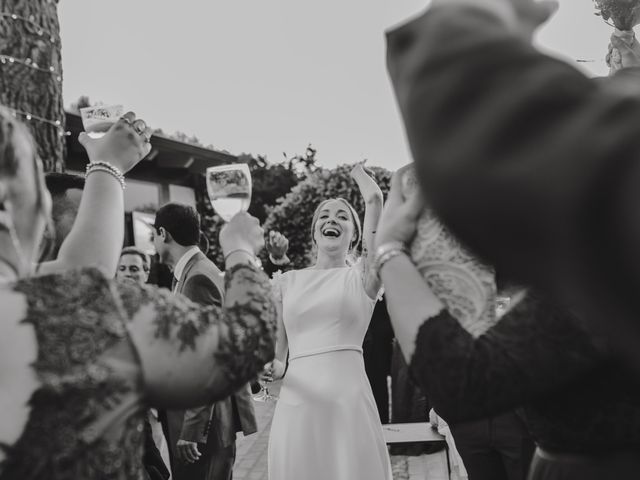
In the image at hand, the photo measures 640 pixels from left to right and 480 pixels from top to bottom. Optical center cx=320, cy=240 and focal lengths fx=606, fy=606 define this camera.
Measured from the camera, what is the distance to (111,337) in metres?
1.15

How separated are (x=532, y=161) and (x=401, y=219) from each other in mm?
921

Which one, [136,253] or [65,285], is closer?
[65,285]

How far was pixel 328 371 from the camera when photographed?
379cm

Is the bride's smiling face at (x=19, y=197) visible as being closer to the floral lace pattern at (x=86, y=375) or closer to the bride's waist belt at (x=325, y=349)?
the floral lace pattern at (x=86, y=375)

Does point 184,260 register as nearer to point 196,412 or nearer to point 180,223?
point 180,223

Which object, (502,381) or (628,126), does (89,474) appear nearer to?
(502,381)

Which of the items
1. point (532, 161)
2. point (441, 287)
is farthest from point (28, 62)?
point (532, 161)

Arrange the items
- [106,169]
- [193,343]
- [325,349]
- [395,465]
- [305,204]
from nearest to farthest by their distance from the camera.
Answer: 1. [193,343]
2. [106,169]
3. [325,349]
4. [395,465]
5. [305,204]

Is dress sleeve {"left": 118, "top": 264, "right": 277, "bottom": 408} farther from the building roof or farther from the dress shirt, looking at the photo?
the building roof

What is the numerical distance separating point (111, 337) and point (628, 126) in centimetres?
97

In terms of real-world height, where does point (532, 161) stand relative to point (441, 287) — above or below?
above

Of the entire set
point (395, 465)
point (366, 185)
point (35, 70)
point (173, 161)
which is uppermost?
point (173, 161)

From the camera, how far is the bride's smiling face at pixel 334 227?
14.0 ft

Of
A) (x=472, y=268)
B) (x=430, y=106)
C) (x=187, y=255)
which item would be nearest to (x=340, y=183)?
(x=187, y=255)
